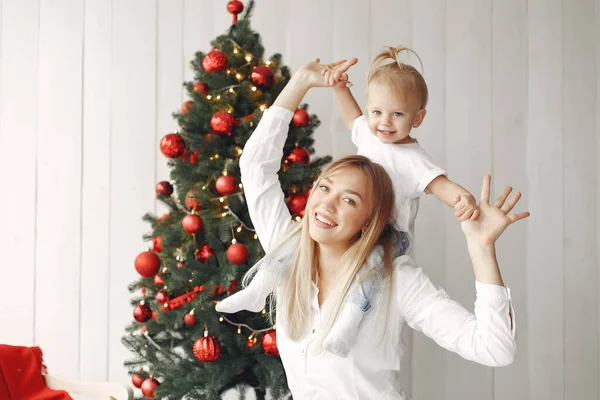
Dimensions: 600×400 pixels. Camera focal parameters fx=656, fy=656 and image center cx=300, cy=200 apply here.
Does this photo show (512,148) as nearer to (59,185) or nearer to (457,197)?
(457,197)

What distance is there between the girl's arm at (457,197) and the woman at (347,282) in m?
0.02

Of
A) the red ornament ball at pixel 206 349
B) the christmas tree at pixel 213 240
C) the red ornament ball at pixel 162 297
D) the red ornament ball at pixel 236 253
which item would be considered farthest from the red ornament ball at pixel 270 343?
the red ornament ball at pixel 162 297

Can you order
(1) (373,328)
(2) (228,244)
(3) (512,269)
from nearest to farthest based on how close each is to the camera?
(1) (373,328), (2) (228,244), (3) (512,269)

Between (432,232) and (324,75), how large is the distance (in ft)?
4.00

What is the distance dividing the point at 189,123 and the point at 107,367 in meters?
1.39

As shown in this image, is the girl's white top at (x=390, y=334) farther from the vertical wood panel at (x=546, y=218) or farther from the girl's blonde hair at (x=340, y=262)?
the vertical wood panel at (x=546, y=218)

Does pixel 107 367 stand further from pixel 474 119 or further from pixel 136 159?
pixel 474 119

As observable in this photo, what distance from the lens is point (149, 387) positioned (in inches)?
86.7

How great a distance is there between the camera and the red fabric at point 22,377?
2.19 meters

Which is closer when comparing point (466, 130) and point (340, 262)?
point (340, 262)

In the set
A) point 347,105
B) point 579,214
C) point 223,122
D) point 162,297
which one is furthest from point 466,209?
point 579,214

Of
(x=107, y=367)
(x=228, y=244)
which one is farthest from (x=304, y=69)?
(x=107, y=367)

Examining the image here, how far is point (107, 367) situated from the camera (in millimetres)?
3014

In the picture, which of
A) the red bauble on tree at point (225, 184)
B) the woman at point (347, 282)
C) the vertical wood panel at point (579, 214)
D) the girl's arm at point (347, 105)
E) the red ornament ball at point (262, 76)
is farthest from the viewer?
the vertical wood panel at point (579, 214)
